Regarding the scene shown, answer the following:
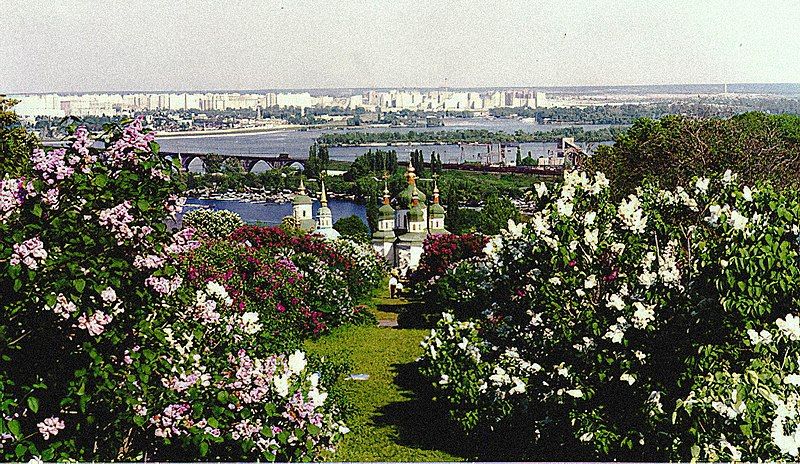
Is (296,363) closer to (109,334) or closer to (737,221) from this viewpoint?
(109,334)

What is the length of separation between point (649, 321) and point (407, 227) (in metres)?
17.3

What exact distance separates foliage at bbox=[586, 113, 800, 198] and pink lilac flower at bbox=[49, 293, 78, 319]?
11214 mm

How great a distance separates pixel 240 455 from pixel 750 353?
233cm

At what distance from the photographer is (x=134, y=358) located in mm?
3359

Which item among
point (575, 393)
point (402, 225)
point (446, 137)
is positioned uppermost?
point (575, 393)

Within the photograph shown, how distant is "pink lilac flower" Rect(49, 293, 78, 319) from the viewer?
310 centimetres

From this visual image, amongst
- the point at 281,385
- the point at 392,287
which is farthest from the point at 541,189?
the point at 392,287

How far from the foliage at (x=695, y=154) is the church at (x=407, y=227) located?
158 inches

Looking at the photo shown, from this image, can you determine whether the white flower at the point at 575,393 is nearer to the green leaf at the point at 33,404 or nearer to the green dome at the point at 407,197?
the green leaf at the point at 33,404

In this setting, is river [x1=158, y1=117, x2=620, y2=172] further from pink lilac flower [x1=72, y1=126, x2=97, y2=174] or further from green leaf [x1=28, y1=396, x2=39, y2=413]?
green leaf [x1=28, y1=396, x2=39, y2=413]

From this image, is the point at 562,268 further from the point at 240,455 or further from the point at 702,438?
the point at 240,455

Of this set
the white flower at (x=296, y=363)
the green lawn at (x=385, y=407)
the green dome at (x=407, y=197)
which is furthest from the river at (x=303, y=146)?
the white flower at (x=296, y=363)

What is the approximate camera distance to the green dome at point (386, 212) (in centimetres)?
2230

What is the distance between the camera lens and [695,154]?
16.1m
